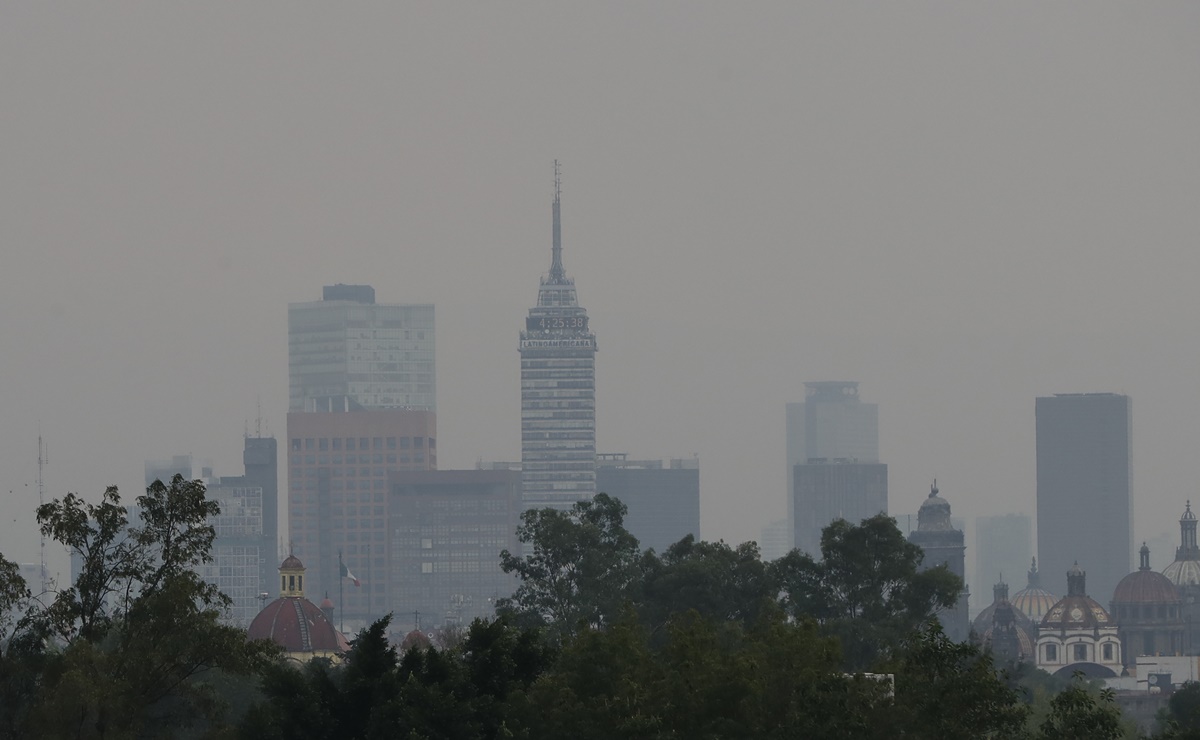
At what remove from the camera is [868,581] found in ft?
358

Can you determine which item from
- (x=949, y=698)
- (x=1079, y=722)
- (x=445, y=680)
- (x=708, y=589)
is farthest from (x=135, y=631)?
(x=708, y=589)

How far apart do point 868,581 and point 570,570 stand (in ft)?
41.8

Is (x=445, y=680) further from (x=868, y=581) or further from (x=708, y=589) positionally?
(x=868, y=581)

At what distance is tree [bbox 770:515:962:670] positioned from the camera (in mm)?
107625

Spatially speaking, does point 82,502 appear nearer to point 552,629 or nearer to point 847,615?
point 552,629

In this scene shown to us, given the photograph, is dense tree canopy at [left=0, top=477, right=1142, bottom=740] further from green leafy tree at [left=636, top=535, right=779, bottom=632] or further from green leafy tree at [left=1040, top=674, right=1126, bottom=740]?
green leafy tree at [left=636, top=535, right=779, bottom=632]

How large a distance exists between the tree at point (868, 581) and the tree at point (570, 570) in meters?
7.31

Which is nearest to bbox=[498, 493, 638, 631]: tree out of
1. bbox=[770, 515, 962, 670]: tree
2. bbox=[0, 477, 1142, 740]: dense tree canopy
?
bbox=[770, 515, 962, 670]: tree

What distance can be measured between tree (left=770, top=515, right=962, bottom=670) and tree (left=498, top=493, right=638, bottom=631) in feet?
24.0

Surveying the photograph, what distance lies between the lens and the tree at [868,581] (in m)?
108

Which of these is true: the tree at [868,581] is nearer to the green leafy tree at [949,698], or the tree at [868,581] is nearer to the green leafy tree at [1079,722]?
the green leafy tree at [949,698]

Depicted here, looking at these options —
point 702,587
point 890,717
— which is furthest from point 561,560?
point 890,717

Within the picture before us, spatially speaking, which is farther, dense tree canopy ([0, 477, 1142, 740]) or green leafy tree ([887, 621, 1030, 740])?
dense tree canopy ([0, 477, 1142, 740])

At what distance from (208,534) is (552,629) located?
41.8 metres
